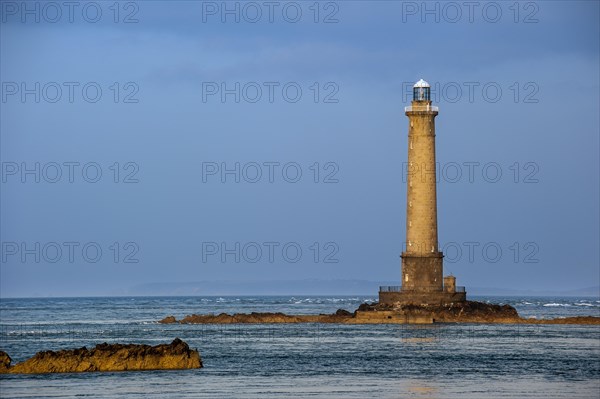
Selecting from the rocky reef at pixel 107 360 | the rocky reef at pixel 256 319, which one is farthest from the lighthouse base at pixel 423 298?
the rocky reef at pixel 107 360

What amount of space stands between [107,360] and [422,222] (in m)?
33.1

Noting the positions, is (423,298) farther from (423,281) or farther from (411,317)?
(411,317)

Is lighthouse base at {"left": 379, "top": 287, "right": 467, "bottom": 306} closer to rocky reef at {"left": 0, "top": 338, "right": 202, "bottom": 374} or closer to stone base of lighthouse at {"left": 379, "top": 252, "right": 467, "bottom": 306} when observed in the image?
stone base of lighthouse at {"left": 379, "top": 252, "right": 467, "bottom": 306}

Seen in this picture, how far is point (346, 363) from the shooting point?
51.5 meters

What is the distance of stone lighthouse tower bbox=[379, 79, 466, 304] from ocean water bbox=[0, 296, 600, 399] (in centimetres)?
250

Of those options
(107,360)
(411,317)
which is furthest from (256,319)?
(107,360)

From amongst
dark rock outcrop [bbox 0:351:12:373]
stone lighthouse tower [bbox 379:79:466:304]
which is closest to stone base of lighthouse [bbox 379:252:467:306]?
stone lighthouse tower [bbox 379:79:466:304]

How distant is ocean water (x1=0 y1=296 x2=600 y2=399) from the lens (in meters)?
41.4

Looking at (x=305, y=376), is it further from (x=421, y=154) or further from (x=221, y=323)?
(x=221, y=323)

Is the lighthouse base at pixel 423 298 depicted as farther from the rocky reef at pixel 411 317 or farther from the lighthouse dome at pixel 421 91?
the lighthouse dome at pixel 421 91

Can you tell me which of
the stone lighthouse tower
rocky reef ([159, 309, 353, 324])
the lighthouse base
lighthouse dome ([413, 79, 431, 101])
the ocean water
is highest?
lighthouse dome ([413, 79, 431, 101])

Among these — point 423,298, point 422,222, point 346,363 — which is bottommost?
point 346,363

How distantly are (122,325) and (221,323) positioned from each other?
6.32 meters

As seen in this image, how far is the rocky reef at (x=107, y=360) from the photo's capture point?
1810 inches
